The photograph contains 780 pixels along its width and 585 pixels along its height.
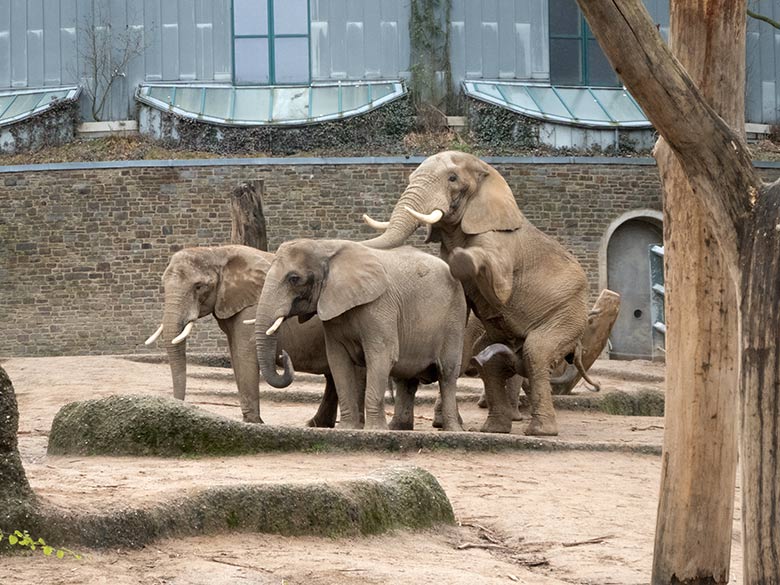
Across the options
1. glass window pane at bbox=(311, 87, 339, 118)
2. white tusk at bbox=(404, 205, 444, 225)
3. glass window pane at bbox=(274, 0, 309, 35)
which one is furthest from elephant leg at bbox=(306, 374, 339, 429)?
glass window pane at bbox=(274, 0, 309, 35)

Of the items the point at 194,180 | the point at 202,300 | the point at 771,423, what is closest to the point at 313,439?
the point at 202,300

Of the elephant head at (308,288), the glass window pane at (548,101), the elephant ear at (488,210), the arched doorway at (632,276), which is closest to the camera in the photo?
the elephant head at (308,288)

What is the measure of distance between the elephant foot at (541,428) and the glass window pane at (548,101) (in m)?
19.0

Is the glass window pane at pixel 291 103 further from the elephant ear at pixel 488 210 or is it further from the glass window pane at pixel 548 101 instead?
the elephant ear at pixel 488 210

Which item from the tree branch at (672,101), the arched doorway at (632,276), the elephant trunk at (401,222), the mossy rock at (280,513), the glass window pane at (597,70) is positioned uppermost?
the glass window pane at (597,70)

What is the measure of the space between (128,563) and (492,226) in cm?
865

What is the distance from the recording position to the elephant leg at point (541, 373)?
49.2 ft

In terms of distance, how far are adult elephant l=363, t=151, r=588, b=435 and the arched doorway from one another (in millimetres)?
16639

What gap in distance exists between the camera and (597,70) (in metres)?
35.5

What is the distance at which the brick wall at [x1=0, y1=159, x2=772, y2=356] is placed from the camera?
103 feet

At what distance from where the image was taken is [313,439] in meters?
11.8

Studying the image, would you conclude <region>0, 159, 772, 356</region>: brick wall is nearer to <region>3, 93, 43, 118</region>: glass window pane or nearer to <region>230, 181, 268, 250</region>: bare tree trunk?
<region>3, 93, 43, 118</region>: glass window pane

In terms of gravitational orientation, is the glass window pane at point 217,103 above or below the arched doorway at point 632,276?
above

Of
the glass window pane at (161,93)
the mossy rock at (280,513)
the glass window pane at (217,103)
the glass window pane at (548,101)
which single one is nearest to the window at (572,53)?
the glass window pane at (548,101)
